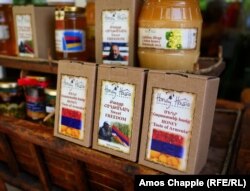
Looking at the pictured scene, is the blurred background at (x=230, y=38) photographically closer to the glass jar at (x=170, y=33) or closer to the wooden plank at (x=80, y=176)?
the glass jar at (x=170, y=33)

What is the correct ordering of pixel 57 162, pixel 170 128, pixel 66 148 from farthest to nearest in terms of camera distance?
pixel 57 162, pixel 66 148, pixel 170 128

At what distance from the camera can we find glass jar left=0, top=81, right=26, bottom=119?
3.43 feet

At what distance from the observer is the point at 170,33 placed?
0.70 m

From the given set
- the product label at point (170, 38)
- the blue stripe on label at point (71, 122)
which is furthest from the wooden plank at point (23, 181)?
the product label at point (170, 38)

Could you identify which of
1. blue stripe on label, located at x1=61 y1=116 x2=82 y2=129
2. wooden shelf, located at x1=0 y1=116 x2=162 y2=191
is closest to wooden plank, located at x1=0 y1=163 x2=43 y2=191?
wooden shelf, located at x1=0 y1=116 x2=162 y2=191

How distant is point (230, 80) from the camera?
115 inches

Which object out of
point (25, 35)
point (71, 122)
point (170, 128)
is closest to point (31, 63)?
Answer: point (25, 35)

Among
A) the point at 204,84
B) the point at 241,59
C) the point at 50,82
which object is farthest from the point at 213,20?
the point at 204,84

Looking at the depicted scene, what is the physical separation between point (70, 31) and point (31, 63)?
8.3 inches

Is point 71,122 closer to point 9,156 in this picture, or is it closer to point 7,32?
point 9,156

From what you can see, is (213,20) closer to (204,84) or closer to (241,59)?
(241,59)

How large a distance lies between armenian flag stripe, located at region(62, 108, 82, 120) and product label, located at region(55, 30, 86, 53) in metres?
0.21

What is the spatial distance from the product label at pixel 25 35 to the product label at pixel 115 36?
0.32 metres

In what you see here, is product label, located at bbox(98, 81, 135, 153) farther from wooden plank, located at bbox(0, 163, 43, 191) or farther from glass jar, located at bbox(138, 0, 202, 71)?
wooden plank, located at bbox(0, 163, 43, 191)
